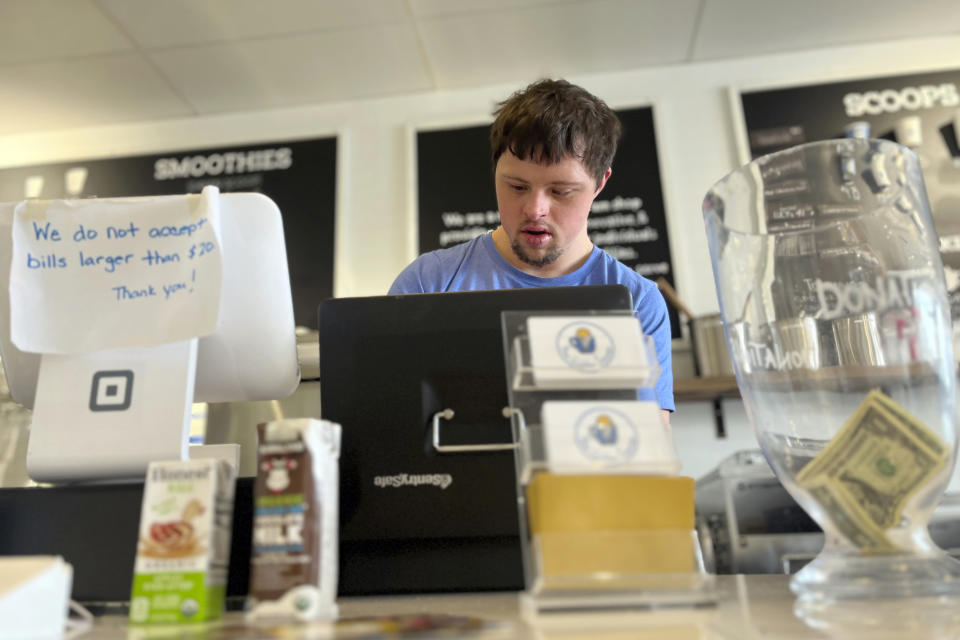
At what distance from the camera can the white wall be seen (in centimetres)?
265

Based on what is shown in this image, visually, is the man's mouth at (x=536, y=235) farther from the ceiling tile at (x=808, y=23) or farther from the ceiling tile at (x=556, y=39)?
the ceiling tile at (x=808, y=23)

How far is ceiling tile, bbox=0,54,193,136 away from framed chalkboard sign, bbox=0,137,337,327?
0.58ft

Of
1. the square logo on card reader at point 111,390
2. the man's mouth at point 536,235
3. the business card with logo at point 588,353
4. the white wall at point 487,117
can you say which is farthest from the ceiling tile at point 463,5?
the business card with logo at point 588,353

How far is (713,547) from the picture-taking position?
201 cm

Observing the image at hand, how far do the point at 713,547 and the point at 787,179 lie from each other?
1582 mm

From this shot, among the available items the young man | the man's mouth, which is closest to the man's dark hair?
the young man

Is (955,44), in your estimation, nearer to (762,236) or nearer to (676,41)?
(676,41)

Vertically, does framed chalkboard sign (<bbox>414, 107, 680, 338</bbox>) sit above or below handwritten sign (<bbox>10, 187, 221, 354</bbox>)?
above

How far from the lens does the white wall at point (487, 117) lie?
8.68 ft

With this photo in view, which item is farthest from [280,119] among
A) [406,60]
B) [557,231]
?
[557,231]

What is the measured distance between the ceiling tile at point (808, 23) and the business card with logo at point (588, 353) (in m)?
2.20

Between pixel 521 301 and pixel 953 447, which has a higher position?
pixel 521 301

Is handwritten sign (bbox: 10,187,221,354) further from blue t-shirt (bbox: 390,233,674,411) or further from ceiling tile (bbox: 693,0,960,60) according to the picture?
ceiling tile (bbox: 693,0,960,60)

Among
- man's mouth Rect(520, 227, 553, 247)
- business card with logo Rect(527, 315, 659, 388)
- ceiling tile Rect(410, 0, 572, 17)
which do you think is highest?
ceiling tile Rect(410, 0, 572, 17)
